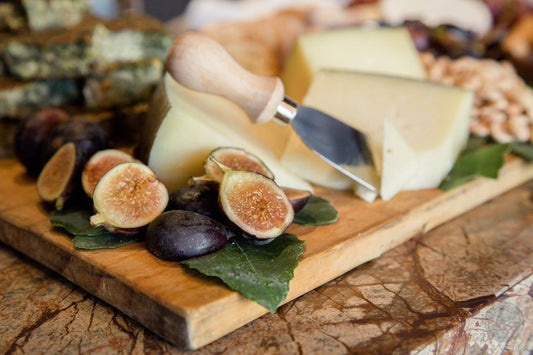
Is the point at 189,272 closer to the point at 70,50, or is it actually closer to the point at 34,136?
the point at 34,136

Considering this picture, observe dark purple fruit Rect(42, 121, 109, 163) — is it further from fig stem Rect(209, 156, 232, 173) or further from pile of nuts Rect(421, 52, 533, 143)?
pile of nuts Rect(421, 52, 533, 143)

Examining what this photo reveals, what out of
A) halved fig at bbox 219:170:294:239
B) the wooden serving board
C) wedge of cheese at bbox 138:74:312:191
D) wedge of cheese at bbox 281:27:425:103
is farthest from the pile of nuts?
halved fig at bbox 219:170:294:239

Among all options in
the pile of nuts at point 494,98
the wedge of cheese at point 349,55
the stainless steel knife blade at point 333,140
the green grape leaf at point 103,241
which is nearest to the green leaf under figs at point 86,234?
the green grape leaf at point 103,241

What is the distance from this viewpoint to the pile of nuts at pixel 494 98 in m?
2.06

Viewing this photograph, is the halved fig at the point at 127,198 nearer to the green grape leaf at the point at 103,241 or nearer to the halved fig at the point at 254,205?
the green grape leaf at the point at 103,241

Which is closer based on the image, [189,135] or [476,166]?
[189,135]

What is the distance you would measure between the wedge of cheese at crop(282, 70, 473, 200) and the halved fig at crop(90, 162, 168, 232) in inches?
20.2

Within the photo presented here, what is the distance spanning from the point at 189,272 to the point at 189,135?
456 millimetres

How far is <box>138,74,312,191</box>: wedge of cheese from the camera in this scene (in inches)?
59.2

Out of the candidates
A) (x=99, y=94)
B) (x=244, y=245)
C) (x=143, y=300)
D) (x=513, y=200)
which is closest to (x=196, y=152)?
(x=244, y=245)

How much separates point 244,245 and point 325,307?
23cm

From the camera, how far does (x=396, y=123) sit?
1.76 metres

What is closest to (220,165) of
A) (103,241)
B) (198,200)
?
(198,200)

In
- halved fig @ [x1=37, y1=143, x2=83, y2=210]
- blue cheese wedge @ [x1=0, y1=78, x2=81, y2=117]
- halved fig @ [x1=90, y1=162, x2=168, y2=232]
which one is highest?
halved fig @ [x1=90, y1=162, x2=168, y2=232]
